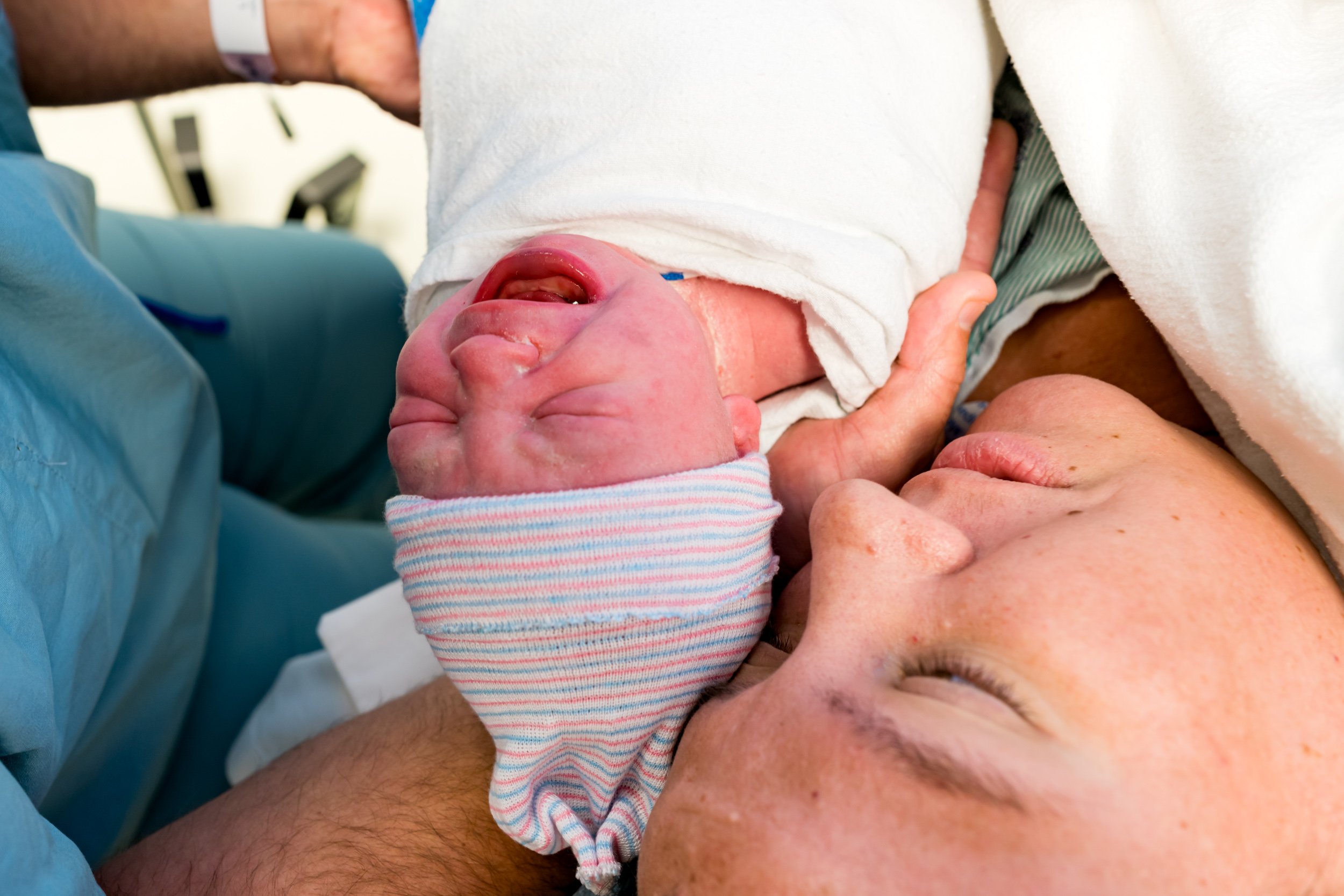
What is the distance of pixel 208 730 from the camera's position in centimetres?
104

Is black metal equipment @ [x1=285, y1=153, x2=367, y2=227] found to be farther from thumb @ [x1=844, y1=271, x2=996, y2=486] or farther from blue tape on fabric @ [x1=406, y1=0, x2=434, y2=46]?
thumb @ [x1=844, y1=271, x2=996, y2=486]

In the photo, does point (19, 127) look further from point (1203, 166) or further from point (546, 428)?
point (1203, 166)

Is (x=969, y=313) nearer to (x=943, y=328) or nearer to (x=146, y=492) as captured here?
(x=943, y=328)

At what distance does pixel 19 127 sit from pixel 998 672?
45.8 inches

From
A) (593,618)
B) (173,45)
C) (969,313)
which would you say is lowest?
(593,618)

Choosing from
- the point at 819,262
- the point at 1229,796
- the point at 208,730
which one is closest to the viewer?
the point at 1229,796

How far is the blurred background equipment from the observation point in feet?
6.61

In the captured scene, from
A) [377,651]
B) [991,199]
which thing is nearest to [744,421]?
[991,199]

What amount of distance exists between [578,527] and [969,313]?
0.45 meters

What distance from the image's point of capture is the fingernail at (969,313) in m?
0.76

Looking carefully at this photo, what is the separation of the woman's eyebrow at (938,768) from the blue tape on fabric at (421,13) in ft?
2.65

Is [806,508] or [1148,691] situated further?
[806,508]

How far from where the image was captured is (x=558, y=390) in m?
0.59

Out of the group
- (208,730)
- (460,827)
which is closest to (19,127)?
(208,730)
